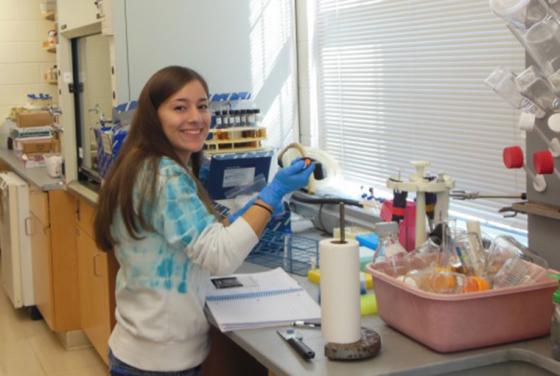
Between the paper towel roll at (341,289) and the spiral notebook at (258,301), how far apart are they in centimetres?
30

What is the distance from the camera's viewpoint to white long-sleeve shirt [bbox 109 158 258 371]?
1.86m

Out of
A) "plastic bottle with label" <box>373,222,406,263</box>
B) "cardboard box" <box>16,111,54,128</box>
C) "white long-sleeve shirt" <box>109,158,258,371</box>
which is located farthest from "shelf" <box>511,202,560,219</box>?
"cardboard box" <box>16,111,54,128</box>

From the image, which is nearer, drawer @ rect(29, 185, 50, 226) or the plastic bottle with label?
the plastic bottle with label

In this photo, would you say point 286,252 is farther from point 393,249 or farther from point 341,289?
point 341,289

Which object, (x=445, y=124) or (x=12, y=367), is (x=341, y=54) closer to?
(x=445, y=124)

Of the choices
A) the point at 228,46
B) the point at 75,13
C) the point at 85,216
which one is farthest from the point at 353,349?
the point at 75,13

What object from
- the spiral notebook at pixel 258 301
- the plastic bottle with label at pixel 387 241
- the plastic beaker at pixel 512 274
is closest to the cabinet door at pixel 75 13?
the spiral notebook at pixel 258 301

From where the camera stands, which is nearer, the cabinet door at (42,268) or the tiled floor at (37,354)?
the tiled floor at (37,354)

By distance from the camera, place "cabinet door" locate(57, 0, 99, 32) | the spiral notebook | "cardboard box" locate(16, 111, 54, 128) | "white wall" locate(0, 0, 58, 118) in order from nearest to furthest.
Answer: the spiral notebook, "cabinet door" locate(57, 0, 99, 32), "cardboard box" locate(16, 111, 54, 128), "white wall" locate(0, 0, 58, 118)

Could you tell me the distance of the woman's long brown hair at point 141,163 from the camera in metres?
1.94

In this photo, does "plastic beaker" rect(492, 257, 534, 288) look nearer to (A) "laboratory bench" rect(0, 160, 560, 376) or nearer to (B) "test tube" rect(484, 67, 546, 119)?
(A) "laboratory bench" rect(0, 160, 560, 376)

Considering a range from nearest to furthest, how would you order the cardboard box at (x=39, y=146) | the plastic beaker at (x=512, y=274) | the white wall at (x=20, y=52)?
the plastic beaker at (x=512, y=274) → the cardboard box at (x=39, y=146) → the white wall at (x=20, y=52)

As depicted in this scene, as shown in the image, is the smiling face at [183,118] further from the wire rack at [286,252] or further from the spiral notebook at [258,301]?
the wire rack at [286,252]

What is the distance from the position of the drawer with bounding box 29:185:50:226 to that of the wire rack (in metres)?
1.61
